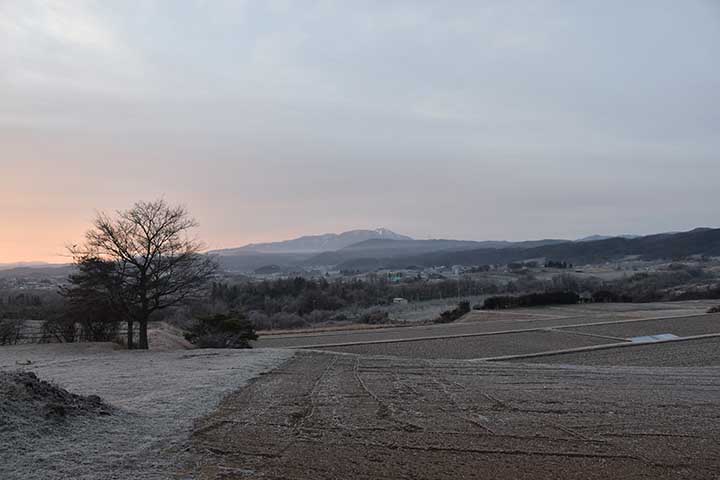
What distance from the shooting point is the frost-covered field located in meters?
6.77

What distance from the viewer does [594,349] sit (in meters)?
27.1

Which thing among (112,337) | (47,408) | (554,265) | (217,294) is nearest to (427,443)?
(47,408)

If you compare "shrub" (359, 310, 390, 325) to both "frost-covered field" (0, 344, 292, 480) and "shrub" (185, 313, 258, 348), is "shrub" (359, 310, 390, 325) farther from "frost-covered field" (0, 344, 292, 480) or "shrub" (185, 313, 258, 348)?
"frost-covered field" (0, 344, 292, 480)

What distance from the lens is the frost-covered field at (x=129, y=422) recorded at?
22.2ft

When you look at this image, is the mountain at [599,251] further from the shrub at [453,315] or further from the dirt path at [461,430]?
the dirt path at [461,430]

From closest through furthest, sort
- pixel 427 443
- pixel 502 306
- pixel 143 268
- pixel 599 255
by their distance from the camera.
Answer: pixel 427 443 < pixel 143 268 < pixel 502 306 < pixel 599 255

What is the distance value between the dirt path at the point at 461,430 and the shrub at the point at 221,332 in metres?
14.0

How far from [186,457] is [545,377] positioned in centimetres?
1183

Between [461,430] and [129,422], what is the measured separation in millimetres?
5330

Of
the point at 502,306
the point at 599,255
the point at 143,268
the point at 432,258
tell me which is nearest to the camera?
the point at 143,268

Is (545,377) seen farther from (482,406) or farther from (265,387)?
(265,387)

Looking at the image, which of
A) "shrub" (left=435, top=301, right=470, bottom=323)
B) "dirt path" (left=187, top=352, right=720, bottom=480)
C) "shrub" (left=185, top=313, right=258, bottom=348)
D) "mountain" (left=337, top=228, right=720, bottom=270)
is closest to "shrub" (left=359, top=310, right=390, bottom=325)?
"shrub" (left=435, top=301, right=470, bottom=323)

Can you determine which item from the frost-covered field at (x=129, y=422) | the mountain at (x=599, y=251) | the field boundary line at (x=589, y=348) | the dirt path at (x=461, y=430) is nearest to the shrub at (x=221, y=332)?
the frost-covered field at (x=129, y=422)

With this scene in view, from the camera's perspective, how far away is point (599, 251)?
558 feet
